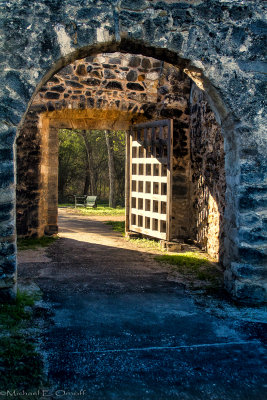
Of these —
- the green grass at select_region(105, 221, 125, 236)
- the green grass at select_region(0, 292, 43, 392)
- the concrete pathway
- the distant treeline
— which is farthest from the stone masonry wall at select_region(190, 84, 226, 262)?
the distant treeline

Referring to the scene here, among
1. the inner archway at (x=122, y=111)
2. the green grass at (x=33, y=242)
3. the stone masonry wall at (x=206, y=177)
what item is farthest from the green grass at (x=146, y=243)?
the green grass at (x=33, y=242)

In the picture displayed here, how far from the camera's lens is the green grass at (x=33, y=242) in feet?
21.4

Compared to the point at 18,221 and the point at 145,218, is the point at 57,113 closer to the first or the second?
the point at 18,221

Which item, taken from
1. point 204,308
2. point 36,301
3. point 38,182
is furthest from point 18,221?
point 204,308

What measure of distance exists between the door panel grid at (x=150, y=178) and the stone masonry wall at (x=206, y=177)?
0.52 m

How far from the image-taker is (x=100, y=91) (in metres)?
7.05

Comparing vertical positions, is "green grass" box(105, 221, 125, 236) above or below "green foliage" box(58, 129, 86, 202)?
below

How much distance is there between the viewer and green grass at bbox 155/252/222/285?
460 centimetres

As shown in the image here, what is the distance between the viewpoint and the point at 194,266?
17.2ft

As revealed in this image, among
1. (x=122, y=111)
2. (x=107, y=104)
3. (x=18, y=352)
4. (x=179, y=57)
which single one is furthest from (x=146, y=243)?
(x=18, y=352)

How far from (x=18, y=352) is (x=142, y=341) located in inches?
33.0

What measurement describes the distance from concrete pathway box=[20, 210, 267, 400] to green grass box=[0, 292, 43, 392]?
10 cm

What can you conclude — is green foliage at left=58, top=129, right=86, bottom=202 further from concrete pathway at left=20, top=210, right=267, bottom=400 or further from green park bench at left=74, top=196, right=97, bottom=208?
concrete pathway at left=20, top=210, right=267, bottom=400

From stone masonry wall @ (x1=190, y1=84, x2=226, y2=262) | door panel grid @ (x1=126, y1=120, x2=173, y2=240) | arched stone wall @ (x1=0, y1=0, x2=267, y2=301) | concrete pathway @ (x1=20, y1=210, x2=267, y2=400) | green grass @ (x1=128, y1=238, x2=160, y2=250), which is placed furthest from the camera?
green grass @ (x1=128, y1=238, x2=160, y2=250)
